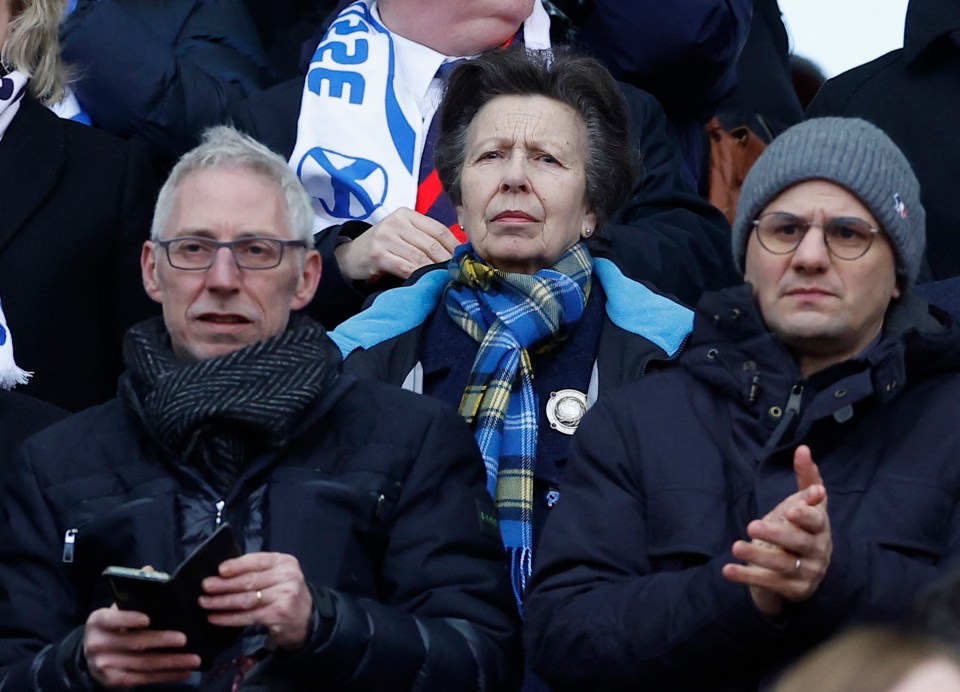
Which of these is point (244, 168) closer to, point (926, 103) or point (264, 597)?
point (264, 597)

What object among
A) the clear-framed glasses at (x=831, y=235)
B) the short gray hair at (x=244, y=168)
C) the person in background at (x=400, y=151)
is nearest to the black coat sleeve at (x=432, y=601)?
the short gray hair at (x=244, y=168)

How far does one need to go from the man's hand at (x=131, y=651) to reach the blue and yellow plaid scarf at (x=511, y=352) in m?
0.96

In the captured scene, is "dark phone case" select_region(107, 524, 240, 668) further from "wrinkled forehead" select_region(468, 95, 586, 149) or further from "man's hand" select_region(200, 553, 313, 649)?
"wrinkled forehead" select_region(468, 95, 586, 149)

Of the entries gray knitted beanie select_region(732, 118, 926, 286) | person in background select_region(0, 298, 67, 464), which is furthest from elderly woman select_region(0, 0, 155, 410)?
gray knitted beanie select_region(732, 118, 926, 286)

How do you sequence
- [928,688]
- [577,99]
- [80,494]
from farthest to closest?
[577,99], [80,494], [928,688]

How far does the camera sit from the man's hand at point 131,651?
3057mm

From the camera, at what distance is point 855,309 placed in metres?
3.57

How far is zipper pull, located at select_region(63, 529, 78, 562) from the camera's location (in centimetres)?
347

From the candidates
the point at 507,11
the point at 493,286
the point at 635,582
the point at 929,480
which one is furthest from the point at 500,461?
the point at 507,11

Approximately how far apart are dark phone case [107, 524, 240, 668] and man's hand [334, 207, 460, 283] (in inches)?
63.3

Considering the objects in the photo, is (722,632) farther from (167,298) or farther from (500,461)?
(167,298)

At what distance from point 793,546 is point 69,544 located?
132 cm

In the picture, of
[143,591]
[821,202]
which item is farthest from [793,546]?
[143,591]

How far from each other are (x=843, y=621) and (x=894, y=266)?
84cm
